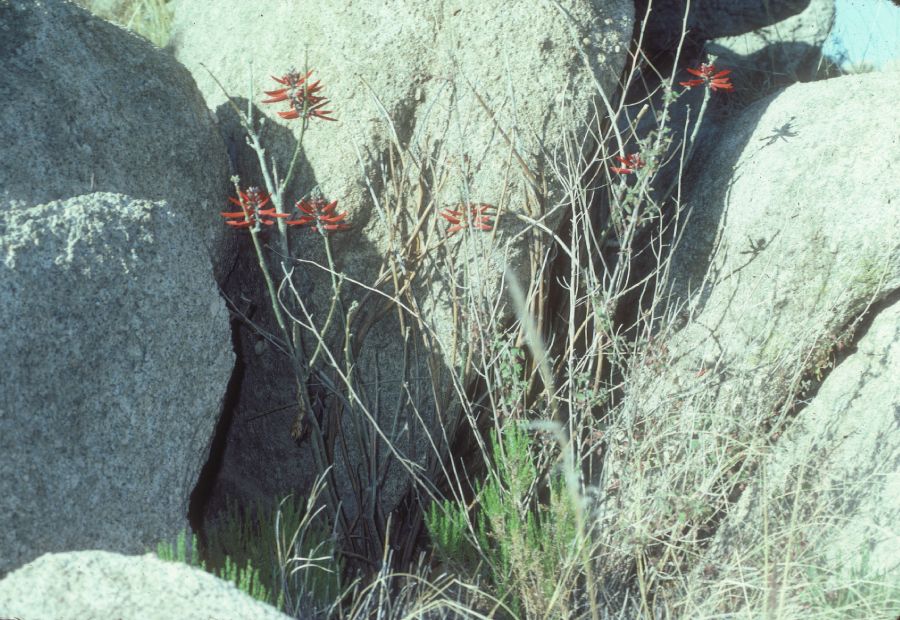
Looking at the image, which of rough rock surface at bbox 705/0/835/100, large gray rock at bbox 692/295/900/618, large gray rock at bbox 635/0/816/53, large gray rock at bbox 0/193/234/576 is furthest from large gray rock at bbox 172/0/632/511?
rough rock surface at bbox 705/0/835/100

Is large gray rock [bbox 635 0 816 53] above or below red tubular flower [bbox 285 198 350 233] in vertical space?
above

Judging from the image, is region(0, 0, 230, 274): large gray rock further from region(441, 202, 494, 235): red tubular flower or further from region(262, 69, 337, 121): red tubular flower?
region(441, 202, 494, 235): red tubular flower

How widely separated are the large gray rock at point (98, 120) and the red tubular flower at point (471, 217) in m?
0.74

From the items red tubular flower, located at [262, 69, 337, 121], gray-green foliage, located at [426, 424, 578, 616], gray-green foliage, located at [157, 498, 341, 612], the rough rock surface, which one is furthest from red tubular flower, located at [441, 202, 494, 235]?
the rough rock surface

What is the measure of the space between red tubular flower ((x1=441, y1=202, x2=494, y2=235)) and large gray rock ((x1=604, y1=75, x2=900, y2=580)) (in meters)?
0.65

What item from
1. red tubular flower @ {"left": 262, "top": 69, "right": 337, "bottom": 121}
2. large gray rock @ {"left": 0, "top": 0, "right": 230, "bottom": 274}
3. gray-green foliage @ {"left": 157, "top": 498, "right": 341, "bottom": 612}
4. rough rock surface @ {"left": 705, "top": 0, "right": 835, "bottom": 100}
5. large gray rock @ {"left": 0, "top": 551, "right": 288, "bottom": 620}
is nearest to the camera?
large gray rock @ {"left": 0, "top": 551, "right": 288, "bottom": 620}

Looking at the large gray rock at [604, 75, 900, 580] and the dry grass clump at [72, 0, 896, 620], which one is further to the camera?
the large gray rock at [604, 75, 900, 580]

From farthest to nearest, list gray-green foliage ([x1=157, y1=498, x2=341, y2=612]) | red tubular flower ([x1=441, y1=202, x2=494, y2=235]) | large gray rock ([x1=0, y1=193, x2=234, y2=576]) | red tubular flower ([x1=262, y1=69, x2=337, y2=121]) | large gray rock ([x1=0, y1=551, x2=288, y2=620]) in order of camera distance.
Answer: red tubular flower ([x1=441, y1=202, x2=494, y2=235]), red tubular flower ([x1=262, y1=69, x2=337, y2=121]), gray-green foliage ([x1=157, y1=498, x2=341, y2=612]), large gray rock ([x1=0, y1=193, x2=234, y2=576]), large gray rock ([x1=0, y1=551, x2=288, y2=620])

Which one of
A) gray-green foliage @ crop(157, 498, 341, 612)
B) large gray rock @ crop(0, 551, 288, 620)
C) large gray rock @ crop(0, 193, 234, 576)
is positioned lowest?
gray-green foliage @ crop(157, 498, 341, 612)

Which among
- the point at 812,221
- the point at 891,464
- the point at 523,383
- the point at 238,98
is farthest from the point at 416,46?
the point at 891,464

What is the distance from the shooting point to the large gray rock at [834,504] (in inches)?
95.0

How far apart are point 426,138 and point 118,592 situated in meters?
1.82

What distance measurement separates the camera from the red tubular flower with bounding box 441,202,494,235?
2.78 m

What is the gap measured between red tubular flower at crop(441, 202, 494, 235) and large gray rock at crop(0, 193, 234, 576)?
80 cm
